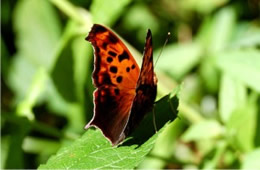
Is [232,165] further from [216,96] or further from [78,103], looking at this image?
[78,103]

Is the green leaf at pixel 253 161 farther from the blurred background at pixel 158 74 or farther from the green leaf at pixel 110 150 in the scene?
the green leaf at pixel 110 150

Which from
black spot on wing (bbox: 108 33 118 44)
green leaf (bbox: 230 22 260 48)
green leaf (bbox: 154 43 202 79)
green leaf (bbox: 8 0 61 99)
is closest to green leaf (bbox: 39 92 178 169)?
black spot on wing (bbox: 108 33 118 44)

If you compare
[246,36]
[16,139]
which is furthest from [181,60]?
[16,139]

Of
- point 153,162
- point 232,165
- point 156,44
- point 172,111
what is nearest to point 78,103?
point 153,162

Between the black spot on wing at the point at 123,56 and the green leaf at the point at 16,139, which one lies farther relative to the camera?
the green leaf at the point at 16,139

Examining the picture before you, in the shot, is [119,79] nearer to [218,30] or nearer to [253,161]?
[253,161]

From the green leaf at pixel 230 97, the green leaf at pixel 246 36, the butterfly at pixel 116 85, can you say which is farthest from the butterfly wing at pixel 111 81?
the green leaf at pixel 246 36

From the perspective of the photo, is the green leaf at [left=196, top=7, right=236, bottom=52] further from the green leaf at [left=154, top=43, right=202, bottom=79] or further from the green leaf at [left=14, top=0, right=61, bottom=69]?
the green leaf at [left=14, top=0, right=61, bottom=69]
